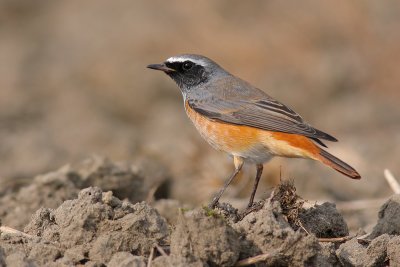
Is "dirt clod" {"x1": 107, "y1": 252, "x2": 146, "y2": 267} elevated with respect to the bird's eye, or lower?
lower

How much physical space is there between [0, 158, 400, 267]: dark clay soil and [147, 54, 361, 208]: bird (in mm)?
769

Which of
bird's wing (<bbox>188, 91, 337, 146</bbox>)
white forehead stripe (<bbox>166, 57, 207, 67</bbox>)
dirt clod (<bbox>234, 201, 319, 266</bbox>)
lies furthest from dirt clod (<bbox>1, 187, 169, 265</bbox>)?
white forehead stripe (<bbox>166, 57, 207, 67</bbox>)

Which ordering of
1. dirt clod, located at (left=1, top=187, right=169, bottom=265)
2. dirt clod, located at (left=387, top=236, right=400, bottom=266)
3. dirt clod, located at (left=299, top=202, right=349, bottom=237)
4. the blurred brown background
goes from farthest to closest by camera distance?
the blurred brown background → dirt clod, located at (left=299, top=202, right=349, bottom=237) → dirt clod, located at (left=387, top=236, right=400, bottom=266) → dirt clod, located at (left=1, top=187, right=169, bottom=265)

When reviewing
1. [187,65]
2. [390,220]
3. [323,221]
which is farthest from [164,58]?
[323,221]

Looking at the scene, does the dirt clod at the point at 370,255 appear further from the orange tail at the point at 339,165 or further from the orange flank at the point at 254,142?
the orange flank at the point at 254,142

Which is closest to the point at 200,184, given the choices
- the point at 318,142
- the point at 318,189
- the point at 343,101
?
the point at 318,189

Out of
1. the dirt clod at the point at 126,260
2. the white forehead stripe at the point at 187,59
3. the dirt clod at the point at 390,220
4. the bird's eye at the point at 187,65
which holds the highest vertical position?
the white forehead stripe at the point at 187,59

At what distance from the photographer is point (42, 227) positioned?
23.4 ft

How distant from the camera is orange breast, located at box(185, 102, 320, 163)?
845 cm

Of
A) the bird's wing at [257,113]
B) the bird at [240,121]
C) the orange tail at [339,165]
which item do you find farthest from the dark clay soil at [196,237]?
the bird's wing at [257,113]

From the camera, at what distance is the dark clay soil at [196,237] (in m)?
6.08

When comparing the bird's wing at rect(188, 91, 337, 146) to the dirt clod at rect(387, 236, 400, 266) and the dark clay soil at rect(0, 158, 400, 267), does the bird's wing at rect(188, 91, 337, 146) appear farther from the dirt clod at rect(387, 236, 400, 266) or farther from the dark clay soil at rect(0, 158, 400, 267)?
the dirt clod at rect(387, 236, 400, 266)

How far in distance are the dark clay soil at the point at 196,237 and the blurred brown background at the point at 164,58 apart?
6392 mm

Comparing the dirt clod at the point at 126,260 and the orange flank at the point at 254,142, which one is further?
the orange flank at the point at 254,142
